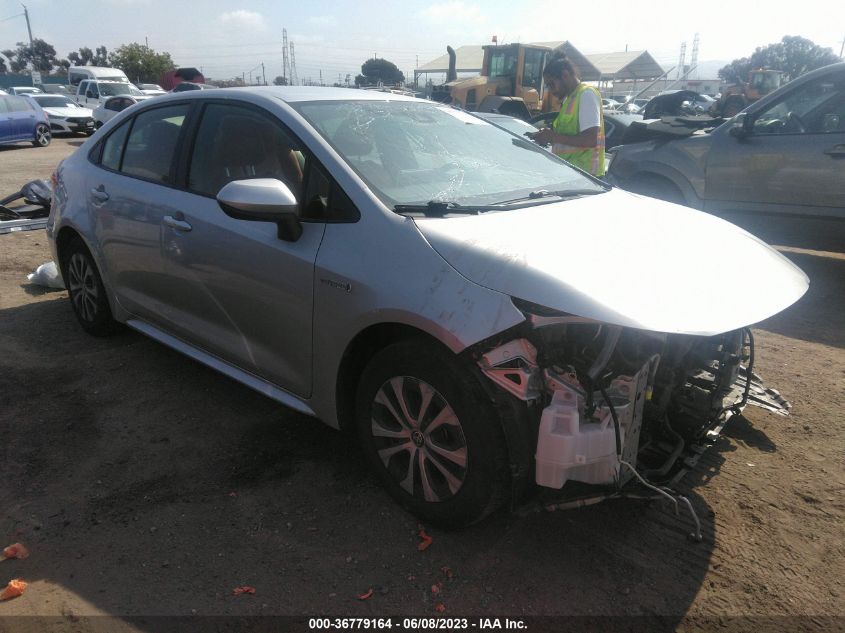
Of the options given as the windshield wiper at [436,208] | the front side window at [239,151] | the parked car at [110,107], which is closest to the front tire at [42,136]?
the parked car at [110,107]

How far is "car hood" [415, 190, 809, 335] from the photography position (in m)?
2.15

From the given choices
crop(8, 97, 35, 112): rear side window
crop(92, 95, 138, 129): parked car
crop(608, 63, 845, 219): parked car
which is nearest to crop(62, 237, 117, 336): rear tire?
crop(608, 63, 845, 219): parked car

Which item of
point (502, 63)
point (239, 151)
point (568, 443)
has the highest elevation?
point (502, 63)

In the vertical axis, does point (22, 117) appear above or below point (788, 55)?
below

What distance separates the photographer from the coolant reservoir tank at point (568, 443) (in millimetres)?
2156

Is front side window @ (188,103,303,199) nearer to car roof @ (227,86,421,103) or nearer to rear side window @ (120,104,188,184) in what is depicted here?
car roof @ (227,86,421,103)

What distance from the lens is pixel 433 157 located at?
317 centimetres

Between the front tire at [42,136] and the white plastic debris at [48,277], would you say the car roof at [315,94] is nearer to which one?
the white plastic debris at [48,277]

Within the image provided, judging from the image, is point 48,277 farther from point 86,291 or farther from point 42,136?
point 42,136

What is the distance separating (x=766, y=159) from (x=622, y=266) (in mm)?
4640

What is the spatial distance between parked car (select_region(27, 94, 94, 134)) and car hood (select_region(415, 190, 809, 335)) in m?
24.3

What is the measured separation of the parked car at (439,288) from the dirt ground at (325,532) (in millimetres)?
293

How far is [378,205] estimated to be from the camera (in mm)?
2641

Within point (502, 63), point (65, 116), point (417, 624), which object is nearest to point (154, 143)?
point (417, 624)
